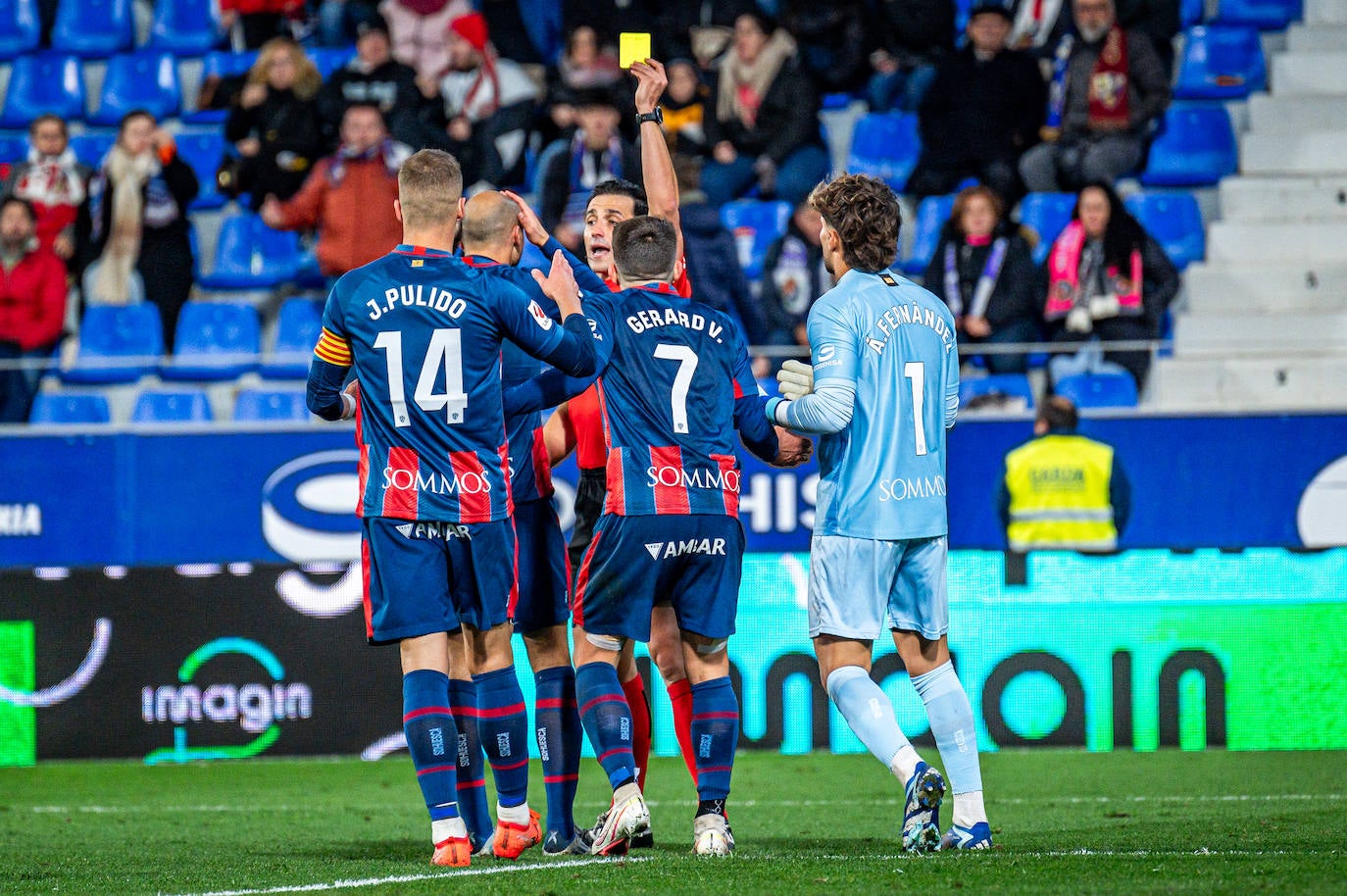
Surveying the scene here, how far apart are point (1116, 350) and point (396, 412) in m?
7.27

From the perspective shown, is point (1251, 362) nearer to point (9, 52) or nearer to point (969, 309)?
point (969, 309)

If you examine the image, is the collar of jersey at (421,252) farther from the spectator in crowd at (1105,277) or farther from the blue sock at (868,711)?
the spectator in crowd at (1105,277)

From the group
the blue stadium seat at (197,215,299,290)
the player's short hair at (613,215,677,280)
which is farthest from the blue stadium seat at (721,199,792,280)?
the player's short hair at (613,215,677,280)

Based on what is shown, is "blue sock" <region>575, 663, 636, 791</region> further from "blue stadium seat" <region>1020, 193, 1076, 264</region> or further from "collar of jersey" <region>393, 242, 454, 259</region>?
"blue stadium seat" <region>1020, 193, 1076, 264</region>

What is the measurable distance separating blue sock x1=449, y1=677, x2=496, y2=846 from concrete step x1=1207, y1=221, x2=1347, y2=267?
9.23 meters

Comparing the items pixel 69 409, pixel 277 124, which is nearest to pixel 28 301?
pixel 69 409

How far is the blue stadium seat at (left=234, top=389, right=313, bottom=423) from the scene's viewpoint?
12.7 meters

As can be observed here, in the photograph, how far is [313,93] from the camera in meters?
14.9

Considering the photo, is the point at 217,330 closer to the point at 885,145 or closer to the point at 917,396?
the point at 885,145

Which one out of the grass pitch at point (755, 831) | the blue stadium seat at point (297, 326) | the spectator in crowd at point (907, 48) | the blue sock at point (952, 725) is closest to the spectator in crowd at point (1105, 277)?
the spectator in crowd at point (907, 48)

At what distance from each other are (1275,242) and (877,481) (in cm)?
904

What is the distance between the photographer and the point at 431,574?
5555mm

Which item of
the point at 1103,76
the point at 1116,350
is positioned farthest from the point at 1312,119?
the point at 1116,350

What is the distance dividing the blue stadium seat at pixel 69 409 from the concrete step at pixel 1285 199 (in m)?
8.77
